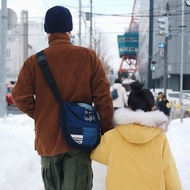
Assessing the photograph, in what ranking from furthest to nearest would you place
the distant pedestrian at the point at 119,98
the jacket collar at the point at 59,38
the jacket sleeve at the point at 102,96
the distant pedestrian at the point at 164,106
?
the distant pedestrian at the point at 164,106, the distant pedestrian at the point at 119,98, the jacket collar at the point at 59,38, the jacket sleeve at the point at 102,96

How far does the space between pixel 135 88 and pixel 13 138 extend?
382cm

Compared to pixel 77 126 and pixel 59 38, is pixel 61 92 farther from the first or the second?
pixel 59 38

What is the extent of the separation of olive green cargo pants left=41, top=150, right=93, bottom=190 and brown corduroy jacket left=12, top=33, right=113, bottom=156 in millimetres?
90

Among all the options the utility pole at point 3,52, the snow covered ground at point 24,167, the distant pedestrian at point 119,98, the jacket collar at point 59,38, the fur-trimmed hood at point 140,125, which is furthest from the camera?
the utility pole at point 3,52

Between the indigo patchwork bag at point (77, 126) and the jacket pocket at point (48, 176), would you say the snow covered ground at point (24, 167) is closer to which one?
the jacket pocket at point (48, 176)

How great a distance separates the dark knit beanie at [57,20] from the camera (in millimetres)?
2422

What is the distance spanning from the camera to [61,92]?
2.34 meters

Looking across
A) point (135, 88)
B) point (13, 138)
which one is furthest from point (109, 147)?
point (13, 138)

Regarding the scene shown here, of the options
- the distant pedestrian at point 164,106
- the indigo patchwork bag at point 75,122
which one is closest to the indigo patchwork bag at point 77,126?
the indigo patchwork bag at point 75,122

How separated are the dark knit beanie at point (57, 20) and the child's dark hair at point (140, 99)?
67 cm

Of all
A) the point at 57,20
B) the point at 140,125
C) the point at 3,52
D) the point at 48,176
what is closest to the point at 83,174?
the point at 48,176

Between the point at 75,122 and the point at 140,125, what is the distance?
1.49 feet

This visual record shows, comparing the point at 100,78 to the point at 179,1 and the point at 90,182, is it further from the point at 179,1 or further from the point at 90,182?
the point at 179,1

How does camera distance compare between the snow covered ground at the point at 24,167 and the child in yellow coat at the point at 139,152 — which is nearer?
the child in yellow coat at the point at 139,152
